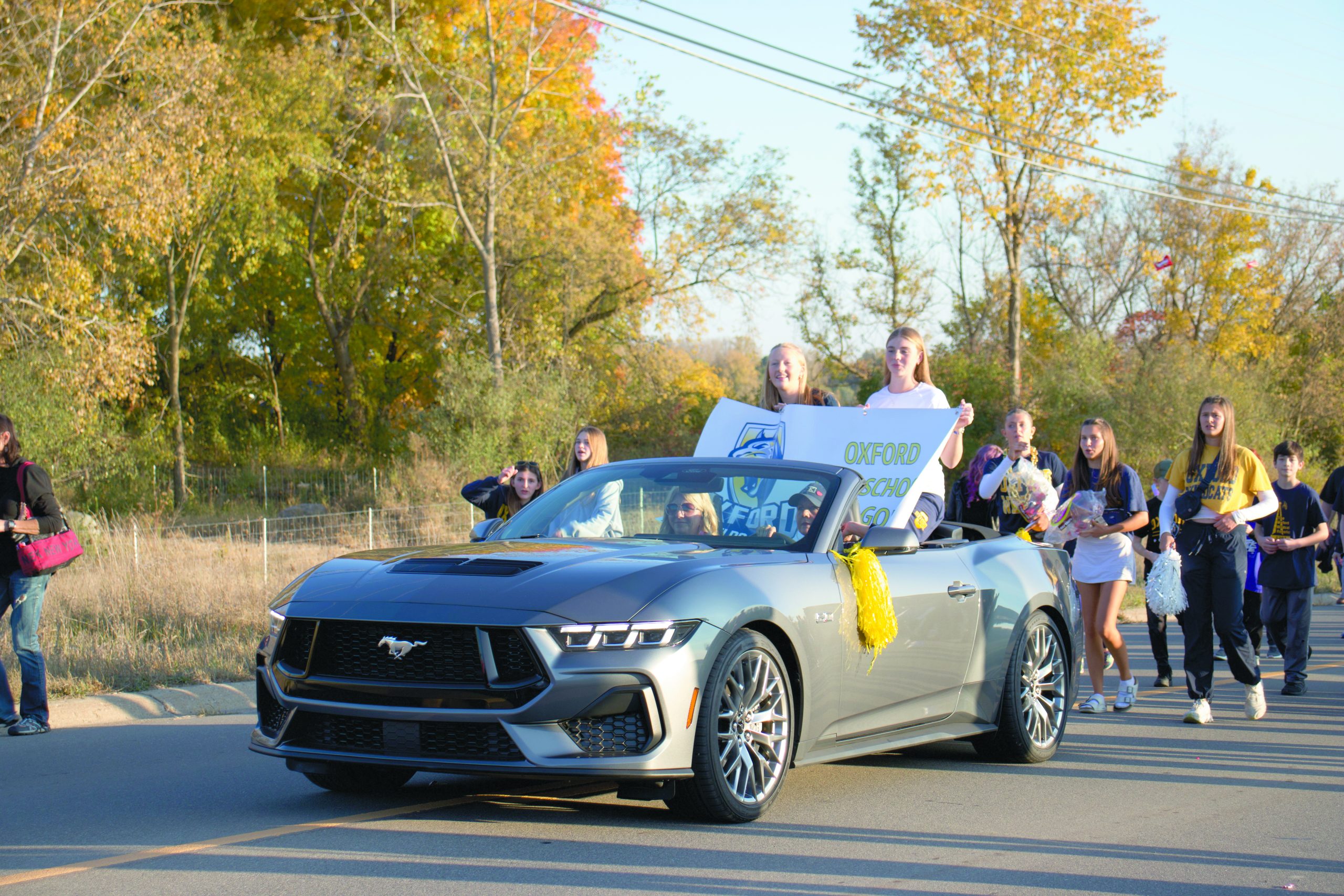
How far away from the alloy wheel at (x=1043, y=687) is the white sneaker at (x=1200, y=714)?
162 cm

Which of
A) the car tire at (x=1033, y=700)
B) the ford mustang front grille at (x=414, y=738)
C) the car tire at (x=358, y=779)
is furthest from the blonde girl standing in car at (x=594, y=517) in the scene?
the car tire at (x=1033, y=700)

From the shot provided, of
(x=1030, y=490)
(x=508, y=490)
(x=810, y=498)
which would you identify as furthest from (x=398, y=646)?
(x=1030, y=490)

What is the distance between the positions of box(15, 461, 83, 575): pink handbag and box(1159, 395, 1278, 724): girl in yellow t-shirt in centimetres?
708

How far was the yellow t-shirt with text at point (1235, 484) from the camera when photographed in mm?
8867

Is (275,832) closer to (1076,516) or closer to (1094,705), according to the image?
(1076,516)

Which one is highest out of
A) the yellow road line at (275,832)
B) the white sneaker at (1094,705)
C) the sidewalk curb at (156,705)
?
the yellow road line at (275,832)

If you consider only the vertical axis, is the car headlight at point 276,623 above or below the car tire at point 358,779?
above

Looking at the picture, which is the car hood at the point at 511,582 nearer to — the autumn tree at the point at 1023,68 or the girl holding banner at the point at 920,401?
the girl holding banner at the point at 920,401

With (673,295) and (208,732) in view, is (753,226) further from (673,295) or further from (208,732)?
(208,732)

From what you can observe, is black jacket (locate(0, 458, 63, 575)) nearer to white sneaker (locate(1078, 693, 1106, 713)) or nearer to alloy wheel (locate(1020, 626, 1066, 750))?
alloy wheel (locate(1020, 626, 1066, 750))

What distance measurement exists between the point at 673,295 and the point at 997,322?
40.3ft

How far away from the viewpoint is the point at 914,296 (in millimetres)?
42000

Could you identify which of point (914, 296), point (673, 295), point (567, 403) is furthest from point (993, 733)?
point (914, 296)

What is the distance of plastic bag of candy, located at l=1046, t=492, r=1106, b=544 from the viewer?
9.35 metres
